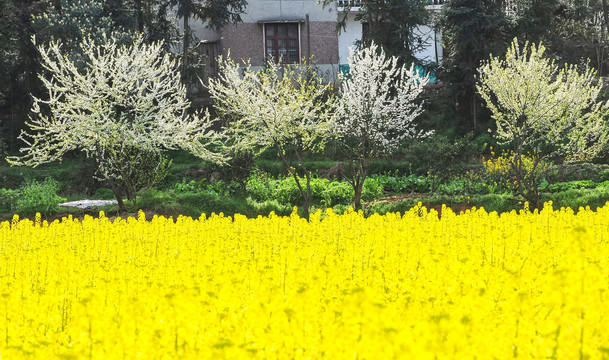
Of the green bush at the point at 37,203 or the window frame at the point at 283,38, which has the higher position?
the window frame at the point at 283,38

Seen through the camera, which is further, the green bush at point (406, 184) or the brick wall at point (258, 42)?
the brick wall at point (258, 42)

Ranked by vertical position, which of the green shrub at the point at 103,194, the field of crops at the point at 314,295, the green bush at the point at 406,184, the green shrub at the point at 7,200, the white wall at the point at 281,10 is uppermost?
the white wall at the point at 281,10

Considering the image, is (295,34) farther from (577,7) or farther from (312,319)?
(312,319)

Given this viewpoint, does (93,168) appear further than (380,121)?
Yes

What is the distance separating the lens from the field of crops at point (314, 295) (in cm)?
347

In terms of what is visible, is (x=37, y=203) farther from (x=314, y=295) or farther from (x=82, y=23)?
(x=314, y=295)

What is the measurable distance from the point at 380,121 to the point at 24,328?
575 inches

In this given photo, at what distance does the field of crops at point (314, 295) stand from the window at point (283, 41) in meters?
24.1

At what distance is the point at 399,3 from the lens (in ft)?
88.6

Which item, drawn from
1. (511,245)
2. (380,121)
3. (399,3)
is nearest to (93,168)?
(380,121)

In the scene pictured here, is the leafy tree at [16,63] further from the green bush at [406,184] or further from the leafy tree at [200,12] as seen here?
the green bush at [406,184]

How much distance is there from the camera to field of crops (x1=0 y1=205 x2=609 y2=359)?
347cm

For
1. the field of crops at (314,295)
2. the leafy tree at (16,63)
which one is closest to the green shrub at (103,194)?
the leafy tree at (16,63)

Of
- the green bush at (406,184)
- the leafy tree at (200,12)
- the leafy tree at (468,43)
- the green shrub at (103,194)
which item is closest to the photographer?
the green bush at (406,184)
